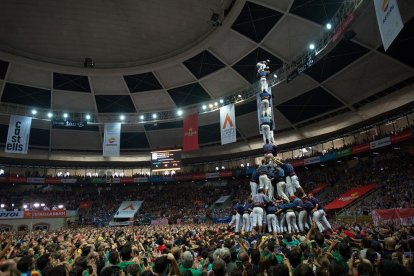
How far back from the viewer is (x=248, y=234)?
15.8 metres

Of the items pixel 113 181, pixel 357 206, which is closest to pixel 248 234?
pixel 357 206

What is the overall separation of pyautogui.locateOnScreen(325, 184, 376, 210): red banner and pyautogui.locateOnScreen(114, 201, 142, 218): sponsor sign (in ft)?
90.4

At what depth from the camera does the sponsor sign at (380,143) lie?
2900 centimetres

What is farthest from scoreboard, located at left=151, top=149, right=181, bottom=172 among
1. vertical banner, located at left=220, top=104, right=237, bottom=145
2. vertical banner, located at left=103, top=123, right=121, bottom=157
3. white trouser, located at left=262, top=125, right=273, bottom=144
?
white trouser, located at left=262, top=125, right=273, bottom=144

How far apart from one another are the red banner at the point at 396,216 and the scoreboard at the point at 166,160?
23018 millimetres

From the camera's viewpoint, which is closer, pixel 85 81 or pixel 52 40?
pixel 52 40

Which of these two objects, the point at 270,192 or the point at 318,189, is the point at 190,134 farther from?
the point at 318,189

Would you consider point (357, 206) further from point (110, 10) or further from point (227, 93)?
point (110, 10)

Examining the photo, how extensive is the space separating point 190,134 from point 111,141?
29.2 ft

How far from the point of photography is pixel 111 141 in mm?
34000

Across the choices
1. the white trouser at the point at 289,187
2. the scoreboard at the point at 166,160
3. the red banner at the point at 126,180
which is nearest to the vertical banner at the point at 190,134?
the scoreboard at the point at 166,160

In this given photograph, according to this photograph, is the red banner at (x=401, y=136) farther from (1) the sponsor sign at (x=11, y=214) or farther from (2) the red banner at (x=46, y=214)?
(1) the sponsor sign at (x=11, y=214)

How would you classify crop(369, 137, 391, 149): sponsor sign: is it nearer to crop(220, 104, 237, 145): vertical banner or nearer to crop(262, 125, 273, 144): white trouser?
crop(220, 104, 237, 145): vertical banner

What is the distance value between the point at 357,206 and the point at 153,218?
2700 centimetres
